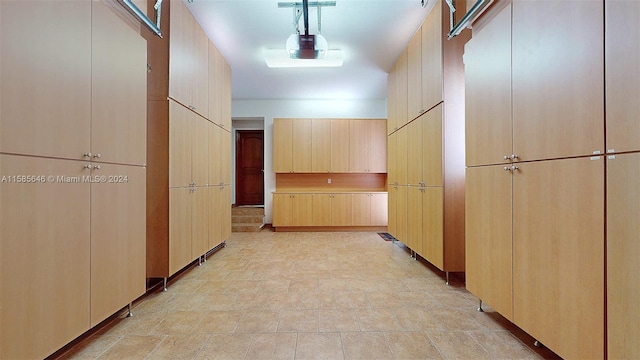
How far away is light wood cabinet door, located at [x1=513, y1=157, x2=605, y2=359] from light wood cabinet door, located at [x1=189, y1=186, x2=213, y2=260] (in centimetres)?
312

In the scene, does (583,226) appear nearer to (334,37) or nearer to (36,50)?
(36,50)

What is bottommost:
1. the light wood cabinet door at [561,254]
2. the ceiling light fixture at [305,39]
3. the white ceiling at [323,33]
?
the light wood cabinet door at [561,254]

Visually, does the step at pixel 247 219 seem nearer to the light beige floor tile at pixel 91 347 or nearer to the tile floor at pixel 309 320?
the tile floor at pixel 309 320

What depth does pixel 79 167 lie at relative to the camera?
165cm

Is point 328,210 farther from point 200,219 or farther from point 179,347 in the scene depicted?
point 179,347

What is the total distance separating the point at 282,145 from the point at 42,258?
5.05 metres

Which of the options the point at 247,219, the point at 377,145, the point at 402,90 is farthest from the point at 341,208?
the point at 402,90

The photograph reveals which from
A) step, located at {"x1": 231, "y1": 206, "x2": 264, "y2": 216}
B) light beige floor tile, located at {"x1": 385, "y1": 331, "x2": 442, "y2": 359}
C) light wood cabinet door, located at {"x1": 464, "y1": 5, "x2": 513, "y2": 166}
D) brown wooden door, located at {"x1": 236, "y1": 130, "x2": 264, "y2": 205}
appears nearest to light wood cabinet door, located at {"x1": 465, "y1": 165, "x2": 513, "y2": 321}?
light wood cabinet door, located at {"x1": 464, "y1": 5, "x2": 513, "y2": 166}

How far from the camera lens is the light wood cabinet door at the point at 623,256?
3.63 feet

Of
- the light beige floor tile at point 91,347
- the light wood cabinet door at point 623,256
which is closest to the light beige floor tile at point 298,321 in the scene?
the light beige floor tile at point 91,347

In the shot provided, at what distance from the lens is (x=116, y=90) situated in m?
1.96

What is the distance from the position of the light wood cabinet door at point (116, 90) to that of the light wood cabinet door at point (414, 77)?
117 inches

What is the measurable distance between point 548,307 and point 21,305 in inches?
105

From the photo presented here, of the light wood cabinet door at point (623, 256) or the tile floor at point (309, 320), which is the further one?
the tile floor at point (309, 320)
